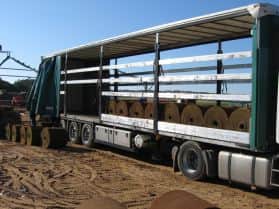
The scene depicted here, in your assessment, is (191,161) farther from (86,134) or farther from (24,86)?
(24,86)

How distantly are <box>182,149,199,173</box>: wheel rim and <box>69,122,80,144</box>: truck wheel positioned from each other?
23.2 ft

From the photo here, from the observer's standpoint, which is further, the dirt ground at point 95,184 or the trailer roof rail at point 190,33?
the trailer roof rail at point 190,33

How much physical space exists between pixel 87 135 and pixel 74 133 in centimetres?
119

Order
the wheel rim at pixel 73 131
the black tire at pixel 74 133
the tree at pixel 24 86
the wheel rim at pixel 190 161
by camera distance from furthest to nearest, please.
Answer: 1. the tree at pixel 24 86
2. the wheel rim at pixel 73 131
3. the black tire at pixel 74 133
4. the wheel rim at pixel 190 161

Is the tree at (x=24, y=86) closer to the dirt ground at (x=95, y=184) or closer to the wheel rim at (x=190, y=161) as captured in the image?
the dirt ground at (x=95, y=184)

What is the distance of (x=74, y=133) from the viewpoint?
1794 centimetres

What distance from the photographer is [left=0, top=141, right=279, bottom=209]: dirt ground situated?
28.5 ft

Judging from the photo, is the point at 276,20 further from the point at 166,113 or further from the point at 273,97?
the point at 166,113

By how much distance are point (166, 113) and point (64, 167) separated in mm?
2845

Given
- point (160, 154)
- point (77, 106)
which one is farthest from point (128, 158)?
point (77, 106)

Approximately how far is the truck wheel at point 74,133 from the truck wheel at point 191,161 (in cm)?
695

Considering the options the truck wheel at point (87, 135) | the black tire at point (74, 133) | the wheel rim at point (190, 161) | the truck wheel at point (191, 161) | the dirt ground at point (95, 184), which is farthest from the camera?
the black tire at point (74, 133)

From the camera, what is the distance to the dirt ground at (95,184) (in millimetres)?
8688

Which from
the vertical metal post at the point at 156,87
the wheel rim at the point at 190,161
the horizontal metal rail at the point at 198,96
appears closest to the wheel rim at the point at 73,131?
the horizontal metal rail at the point at 198,96
